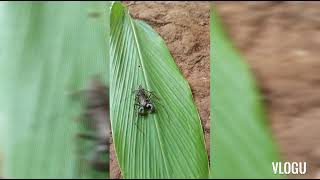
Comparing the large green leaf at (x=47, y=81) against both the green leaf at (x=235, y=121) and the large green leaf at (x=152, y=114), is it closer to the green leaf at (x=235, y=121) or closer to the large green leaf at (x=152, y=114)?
the large green leaf at (x=152, y=114)

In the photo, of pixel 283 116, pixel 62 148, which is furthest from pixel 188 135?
pixel 62 148

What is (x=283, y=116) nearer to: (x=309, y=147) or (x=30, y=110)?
(x=309, y=147)

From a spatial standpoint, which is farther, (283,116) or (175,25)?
(175,25)
